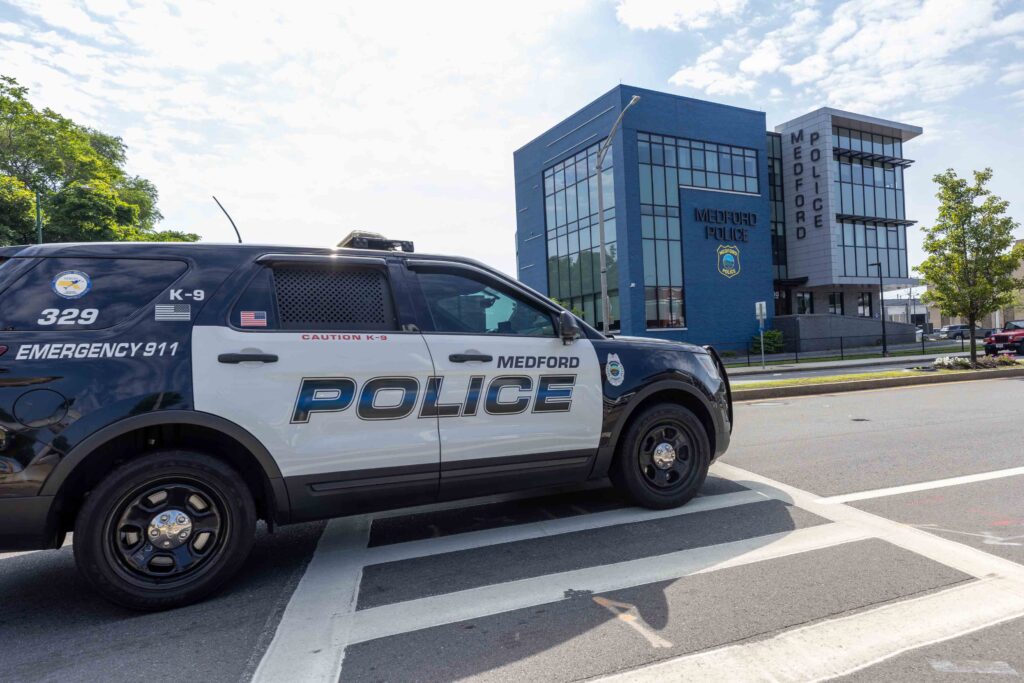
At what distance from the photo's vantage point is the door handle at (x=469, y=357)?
379cm

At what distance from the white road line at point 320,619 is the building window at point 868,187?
46384mm

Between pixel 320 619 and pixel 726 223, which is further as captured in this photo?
pixel 726 223

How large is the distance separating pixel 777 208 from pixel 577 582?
1848 inches

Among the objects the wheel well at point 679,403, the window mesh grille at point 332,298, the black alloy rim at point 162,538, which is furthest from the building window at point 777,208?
the black alloy rim at point 162,538

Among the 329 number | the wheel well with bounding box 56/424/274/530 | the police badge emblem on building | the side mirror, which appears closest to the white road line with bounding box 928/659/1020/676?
the side mirror

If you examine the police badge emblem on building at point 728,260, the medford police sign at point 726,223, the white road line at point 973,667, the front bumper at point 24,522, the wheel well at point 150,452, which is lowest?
the white road line at point 973,667

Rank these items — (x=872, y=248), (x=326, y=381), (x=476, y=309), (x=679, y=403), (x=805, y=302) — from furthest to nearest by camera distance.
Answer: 1. (x=805, y=302)
2. (x=872, y=248)
3. (x=679, y=403)
4. (x=476, y=309)
5. (x=326, y=381)

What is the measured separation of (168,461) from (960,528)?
196 inches

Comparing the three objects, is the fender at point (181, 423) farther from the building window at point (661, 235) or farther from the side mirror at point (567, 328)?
the building window at point (661, 235)

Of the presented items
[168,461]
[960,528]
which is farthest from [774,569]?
[168,461]

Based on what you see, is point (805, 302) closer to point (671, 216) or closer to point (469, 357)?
point (671, 216)

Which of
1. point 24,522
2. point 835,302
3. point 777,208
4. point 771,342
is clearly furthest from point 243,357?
point 835,302

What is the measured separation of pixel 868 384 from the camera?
14203 mm

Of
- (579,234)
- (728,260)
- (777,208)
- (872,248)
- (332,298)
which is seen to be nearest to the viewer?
(332,298)
